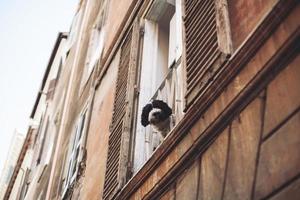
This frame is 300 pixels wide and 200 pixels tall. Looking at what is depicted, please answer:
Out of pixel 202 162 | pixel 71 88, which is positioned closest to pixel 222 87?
pixel 202 162

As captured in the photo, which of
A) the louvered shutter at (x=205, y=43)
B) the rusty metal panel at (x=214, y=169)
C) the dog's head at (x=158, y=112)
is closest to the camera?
the rusty metal panel at (x=214, y=169)

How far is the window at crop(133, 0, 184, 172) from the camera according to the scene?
15.7ft

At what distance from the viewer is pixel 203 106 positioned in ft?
10.8

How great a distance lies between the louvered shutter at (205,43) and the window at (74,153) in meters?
3.84

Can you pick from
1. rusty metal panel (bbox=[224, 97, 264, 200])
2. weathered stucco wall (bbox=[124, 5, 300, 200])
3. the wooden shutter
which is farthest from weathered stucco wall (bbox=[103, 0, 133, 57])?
the wooden shutter

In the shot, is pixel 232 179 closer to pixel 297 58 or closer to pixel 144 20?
pixel 297 58

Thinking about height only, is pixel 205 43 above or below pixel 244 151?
above

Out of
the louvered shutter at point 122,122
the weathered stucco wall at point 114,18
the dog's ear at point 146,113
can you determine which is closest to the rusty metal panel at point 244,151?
the dog's ear at point 146,113

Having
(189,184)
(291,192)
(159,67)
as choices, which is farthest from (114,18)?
(291,192)

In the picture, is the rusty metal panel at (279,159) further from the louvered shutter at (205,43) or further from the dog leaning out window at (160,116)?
the dog leaning out window at (160,116)

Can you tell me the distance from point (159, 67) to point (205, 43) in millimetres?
2107

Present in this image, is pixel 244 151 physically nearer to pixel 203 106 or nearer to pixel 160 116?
pixel 203 106

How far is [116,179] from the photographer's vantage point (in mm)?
5176

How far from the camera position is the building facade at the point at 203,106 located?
99.7 inches
